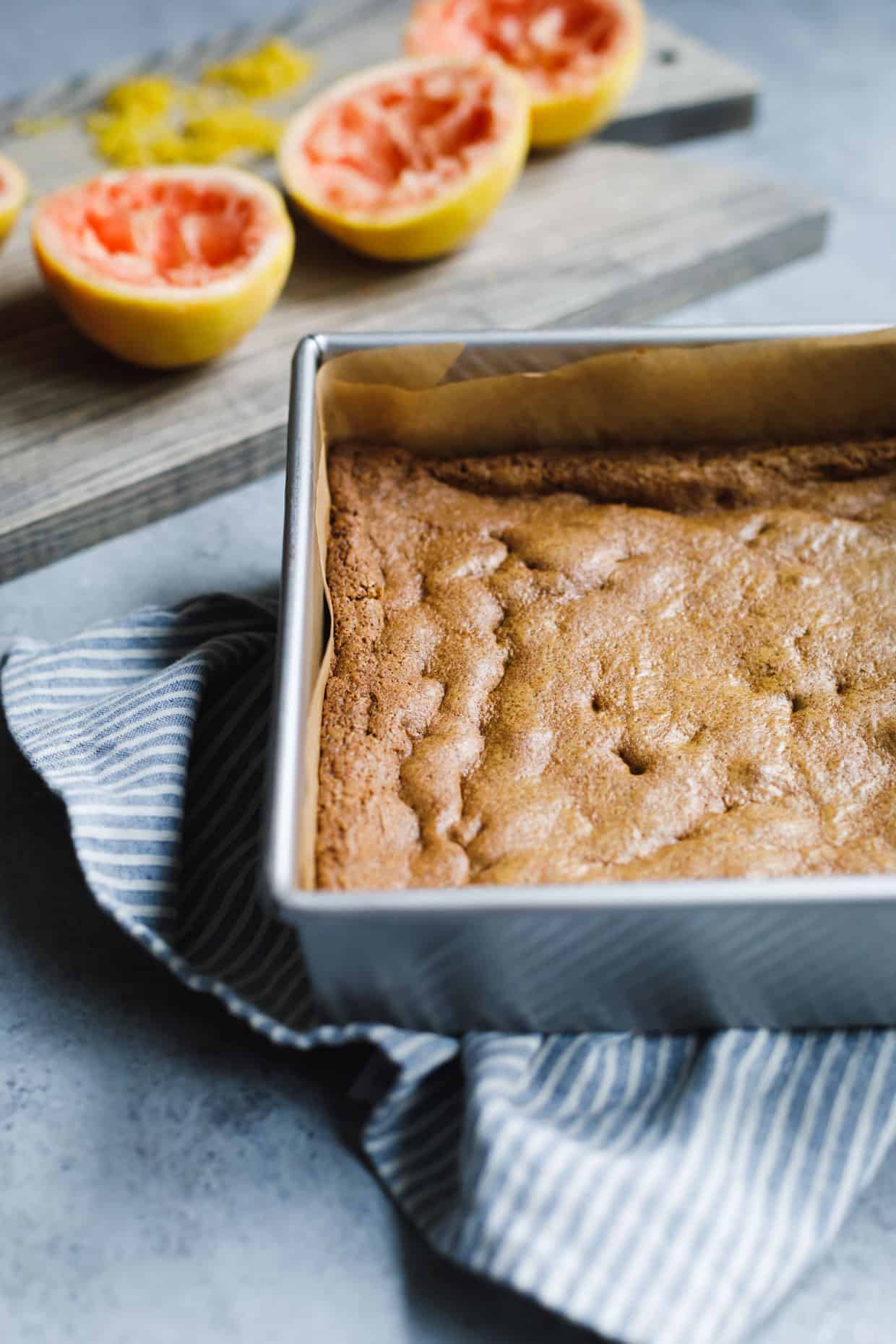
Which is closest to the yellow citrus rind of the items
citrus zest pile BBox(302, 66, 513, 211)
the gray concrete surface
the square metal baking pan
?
citrus zest pile BBox(302, 66, 513, 211)

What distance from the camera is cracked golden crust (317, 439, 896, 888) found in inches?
51.5

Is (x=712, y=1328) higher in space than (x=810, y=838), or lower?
lower

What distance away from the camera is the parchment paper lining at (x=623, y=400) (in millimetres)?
1606

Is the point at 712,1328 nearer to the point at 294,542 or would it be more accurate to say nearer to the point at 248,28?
the point at 294,542

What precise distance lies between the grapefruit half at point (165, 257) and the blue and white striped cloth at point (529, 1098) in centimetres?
54

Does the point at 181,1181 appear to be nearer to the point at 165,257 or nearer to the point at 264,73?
the point at 165,257

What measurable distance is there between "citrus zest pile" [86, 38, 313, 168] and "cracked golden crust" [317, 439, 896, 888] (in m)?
1.05

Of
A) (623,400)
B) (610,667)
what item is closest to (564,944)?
(610,667)

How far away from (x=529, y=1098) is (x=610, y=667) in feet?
1.51

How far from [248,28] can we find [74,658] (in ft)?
5.30

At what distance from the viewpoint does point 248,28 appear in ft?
8.74

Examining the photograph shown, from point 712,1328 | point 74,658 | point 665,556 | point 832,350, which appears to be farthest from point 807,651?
point 74,658

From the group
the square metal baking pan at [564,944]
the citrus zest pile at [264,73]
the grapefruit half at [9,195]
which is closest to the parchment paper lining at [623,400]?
the square metal baking pan at [564,944]

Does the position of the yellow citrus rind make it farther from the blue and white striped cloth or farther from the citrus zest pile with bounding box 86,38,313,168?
the blue and white striped cloth
